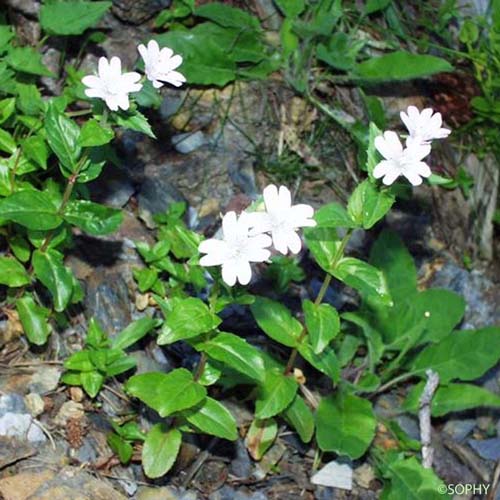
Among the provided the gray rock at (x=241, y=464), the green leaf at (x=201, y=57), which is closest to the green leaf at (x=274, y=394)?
the gray rock at (x=241, y=464)

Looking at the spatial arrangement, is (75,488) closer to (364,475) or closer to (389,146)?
(364,475)

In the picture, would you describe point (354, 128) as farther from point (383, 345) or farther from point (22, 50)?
point (22, 50)

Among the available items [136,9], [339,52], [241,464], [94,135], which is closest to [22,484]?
[241,464]

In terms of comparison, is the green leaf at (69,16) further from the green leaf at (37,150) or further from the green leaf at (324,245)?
the green leaf at (324,245)

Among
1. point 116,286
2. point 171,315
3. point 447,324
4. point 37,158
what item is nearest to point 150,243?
point 116,286

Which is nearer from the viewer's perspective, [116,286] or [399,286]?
[116,286]

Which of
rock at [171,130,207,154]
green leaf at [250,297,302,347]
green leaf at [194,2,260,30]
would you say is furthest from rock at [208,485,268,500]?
green leaf at [194,2,260,30]

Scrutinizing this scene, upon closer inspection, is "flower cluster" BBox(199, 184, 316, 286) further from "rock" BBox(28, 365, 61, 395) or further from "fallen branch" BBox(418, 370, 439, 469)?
"fallen branch" BBox(418, 370, 439, 469)
